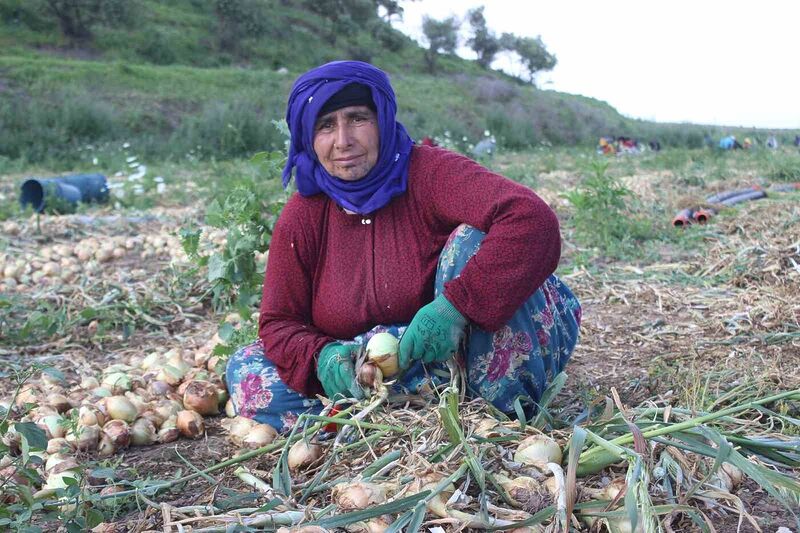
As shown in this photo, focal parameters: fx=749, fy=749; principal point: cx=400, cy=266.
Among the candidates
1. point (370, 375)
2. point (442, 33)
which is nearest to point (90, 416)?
point (370, 375)

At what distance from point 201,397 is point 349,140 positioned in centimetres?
92

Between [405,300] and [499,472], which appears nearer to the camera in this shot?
[499,472]

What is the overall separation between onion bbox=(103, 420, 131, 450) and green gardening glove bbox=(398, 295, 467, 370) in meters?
0.86

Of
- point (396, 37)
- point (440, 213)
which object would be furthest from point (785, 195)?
point (396, 37)

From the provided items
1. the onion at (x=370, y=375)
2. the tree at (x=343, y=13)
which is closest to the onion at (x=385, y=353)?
the onion at (x=370, y=375)

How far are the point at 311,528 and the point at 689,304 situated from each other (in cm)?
229

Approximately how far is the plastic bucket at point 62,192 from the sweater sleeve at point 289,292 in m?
4.17

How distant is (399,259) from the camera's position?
6.53 feet

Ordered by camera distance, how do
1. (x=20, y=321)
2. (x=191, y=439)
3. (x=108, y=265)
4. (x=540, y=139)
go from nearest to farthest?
(x=191, y=439) < (x=20, y=321) < (x=108, y=265) < (x=540, y=139)

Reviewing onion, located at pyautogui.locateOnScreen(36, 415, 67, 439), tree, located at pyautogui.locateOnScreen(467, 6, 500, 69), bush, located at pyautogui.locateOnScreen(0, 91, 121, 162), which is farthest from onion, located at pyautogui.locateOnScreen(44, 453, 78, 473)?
tree, located at pyautogui.locateOnScreen(467, 6, 500, 69)

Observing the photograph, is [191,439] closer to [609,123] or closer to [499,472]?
[499,472]

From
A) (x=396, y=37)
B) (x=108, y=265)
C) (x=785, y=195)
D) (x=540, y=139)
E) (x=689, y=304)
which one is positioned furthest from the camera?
(x=396, y=37)

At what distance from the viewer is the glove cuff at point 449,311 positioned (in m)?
1.75

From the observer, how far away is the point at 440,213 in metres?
1.95
